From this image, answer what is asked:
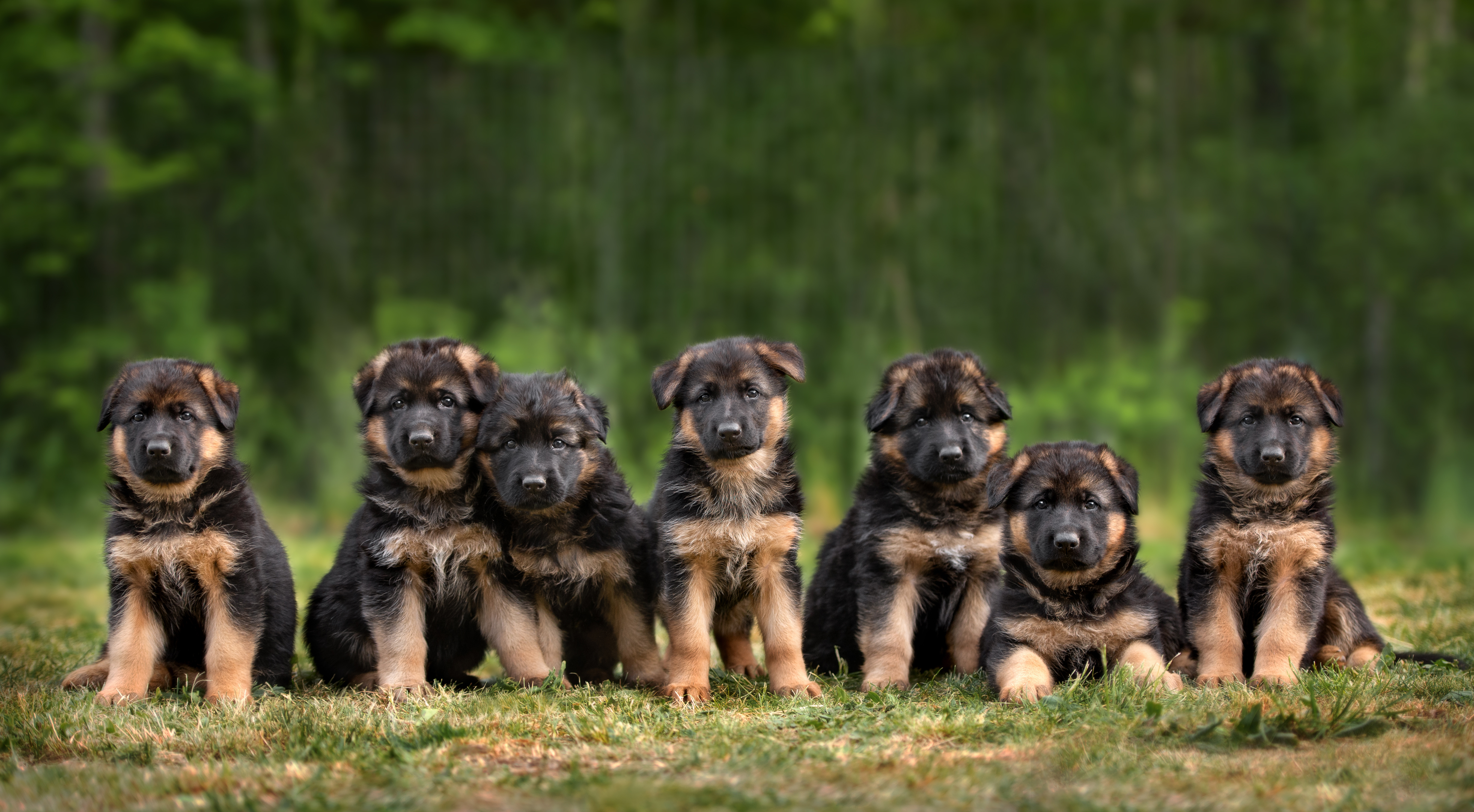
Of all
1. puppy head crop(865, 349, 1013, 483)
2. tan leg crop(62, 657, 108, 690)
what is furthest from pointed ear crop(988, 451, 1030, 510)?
tan leg crop(62, 657, 108, 690)

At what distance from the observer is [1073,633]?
19.2 feet

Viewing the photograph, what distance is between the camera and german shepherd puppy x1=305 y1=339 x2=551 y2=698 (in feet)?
20.0

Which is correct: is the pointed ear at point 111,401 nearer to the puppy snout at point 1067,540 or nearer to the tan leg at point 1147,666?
the puppy snout at point 1067,540

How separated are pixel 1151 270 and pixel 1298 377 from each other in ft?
24.8

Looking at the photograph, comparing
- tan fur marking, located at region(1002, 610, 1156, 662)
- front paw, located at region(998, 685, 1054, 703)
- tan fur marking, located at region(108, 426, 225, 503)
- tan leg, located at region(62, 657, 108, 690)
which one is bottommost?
tan leg, located at region(62, 657, 108, 690)

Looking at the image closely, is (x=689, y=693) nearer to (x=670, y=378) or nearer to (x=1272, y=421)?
(x=670, y=378)

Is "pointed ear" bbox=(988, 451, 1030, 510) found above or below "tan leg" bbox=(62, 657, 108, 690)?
above

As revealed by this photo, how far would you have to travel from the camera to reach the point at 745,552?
6.13m

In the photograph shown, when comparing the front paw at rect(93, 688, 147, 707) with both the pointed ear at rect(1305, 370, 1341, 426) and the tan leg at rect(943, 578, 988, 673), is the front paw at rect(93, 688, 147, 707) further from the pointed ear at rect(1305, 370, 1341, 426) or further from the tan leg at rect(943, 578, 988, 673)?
the pointed ear at rect(1305, 370, 1341, 426)

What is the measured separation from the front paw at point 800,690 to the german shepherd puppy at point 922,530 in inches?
9.8

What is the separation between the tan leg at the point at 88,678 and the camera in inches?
243

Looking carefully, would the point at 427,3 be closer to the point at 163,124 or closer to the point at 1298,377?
the point at 163,124

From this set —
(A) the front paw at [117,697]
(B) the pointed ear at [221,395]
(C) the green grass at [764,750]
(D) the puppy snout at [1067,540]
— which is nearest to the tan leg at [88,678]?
(C) the green grass at [764,750]

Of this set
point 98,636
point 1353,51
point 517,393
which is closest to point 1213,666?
point 517,393
